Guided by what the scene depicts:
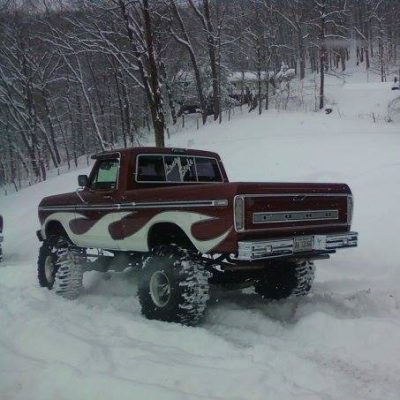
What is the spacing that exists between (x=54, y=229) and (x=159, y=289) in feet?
9.81

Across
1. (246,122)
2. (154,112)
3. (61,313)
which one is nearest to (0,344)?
(61,313)

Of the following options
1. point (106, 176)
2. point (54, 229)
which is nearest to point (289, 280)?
point (106, 176)

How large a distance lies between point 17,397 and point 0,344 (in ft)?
4.46

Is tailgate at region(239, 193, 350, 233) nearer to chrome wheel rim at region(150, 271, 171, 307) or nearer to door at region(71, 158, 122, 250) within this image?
chrome wheel rim at region(150, 271, 171, 307)

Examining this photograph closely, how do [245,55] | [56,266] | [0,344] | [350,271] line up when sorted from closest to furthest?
[0,344] → [56,266] → [350,271] → [245,55]

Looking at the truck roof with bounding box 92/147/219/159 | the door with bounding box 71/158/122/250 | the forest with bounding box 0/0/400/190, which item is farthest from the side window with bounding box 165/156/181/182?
the forest with bounding box 0/0/400/190

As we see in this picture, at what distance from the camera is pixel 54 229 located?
812 centimetres

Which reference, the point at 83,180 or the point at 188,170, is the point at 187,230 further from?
the point at 83,180

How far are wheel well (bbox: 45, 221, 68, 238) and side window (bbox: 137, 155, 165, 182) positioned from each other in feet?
6.58

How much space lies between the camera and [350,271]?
26.1 ft

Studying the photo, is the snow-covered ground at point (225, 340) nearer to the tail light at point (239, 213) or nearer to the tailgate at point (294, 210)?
the tailgate at point (294, 210)

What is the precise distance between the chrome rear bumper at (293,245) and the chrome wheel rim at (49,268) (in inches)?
152

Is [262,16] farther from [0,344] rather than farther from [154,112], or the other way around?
[0,344]

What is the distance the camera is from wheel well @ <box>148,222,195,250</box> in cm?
583
